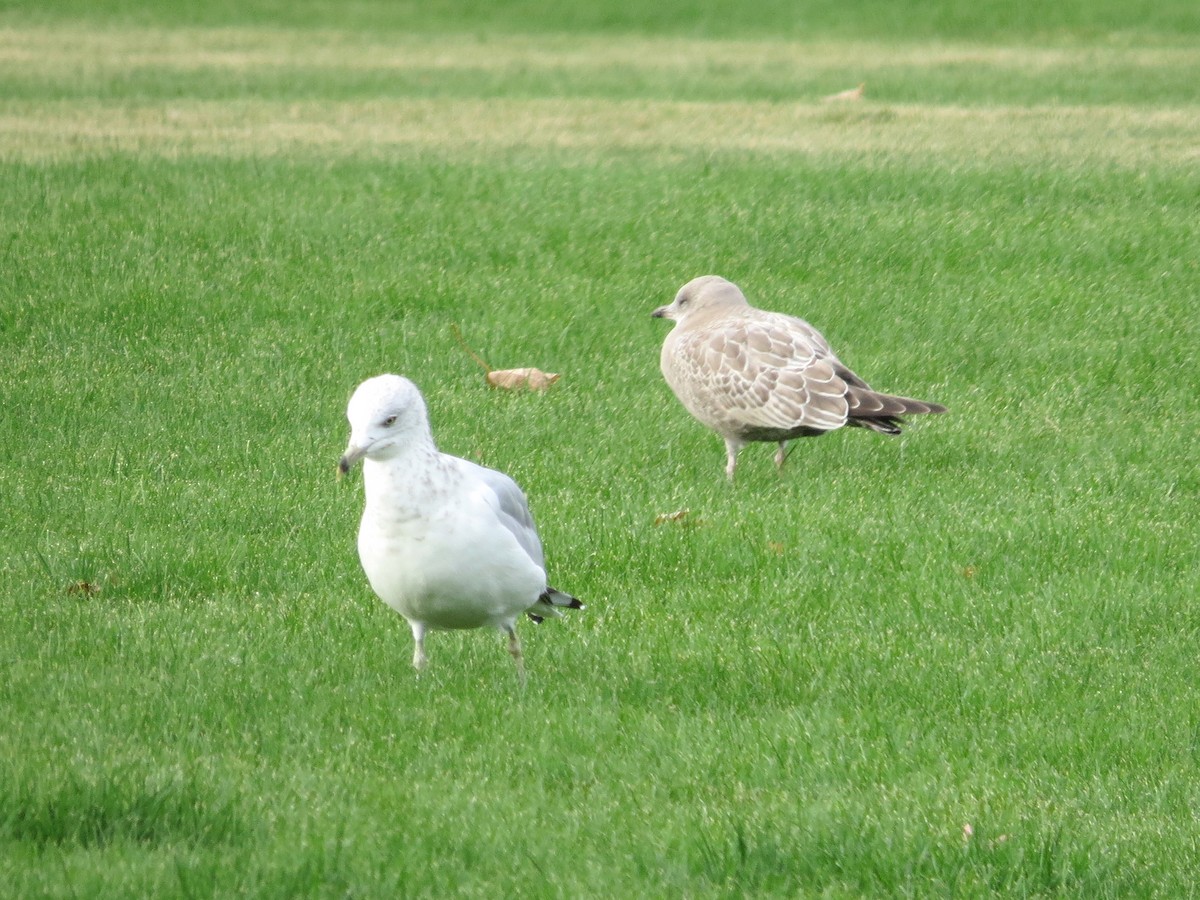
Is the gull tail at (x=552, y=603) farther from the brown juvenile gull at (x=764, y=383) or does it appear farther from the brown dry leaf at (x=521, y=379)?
the brown dry leaf at (x=521, y=379)

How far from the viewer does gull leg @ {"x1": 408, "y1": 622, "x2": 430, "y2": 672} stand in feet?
19.2

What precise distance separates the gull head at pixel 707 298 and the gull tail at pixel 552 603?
3822mm

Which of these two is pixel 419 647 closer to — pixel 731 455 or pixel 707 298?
pixel 731 455

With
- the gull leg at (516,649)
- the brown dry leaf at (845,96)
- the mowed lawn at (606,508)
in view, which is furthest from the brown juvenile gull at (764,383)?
the brown dry leaf at (845,96)

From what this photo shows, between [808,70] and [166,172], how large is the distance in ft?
40.0

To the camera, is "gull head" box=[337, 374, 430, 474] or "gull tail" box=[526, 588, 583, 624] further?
"gull tail" box=[526, 588, 583, 624]

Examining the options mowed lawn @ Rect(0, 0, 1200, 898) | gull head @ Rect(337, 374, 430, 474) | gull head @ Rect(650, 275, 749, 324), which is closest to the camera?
mowed lawn @ Rect(0, 0, 1200, 898)

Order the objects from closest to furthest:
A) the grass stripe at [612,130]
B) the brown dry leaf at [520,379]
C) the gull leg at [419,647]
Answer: the gull leg at [419,647]
the brown dry leaf at [520,379]
the grass stripe at [612,130]

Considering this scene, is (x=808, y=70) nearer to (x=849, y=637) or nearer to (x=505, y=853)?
(x=849, y=637)

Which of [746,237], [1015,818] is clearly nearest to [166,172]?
[746,237]

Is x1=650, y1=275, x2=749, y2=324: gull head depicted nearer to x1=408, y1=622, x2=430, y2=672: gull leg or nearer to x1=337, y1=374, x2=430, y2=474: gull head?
x1=408, y1=622, x2=430, y2=672: gull leg

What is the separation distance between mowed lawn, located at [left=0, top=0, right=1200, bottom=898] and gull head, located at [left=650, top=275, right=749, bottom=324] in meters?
0.69

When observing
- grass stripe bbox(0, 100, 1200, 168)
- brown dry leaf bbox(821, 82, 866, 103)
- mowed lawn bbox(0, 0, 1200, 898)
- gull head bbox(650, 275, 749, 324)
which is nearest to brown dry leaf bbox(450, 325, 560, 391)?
mowed lawn bbox(0, 0, 1200, 898)

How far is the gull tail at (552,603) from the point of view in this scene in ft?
20.2
